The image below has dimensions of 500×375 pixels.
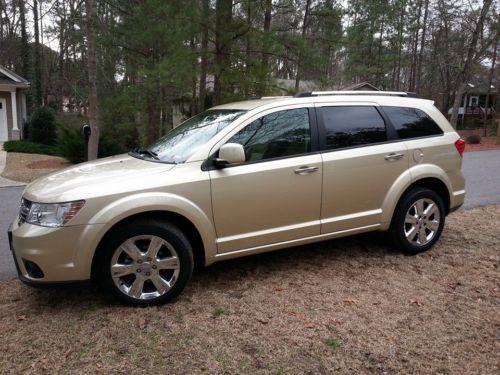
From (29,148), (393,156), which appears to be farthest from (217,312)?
(29,148)

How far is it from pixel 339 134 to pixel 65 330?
10.1 ft

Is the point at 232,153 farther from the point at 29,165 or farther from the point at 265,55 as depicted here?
the point at 29,165

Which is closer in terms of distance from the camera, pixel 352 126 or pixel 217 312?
pixel 217 312

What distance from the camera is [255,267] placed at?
4.68m

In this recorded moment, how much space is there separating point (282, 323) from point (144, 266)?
1.22 m

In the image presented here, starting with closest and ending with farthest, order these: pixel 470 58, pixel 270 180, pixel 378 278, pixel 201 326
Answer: pixel 201 326, pixel 270 180, pixel 378 278, pixel 470 58

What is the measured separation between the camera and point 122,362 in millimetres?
2988

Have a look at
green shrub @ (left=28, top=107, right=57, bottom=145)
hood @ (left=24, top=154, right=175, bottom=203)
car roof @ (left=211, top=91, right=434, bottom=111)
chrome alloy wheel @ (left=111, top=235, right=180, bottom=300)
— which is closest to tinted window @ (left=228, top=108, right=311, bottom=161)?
car roof @ (left=211, top=91, right=434, bottom=111)

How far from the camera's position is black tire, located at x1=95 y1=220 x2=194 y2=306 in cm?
361

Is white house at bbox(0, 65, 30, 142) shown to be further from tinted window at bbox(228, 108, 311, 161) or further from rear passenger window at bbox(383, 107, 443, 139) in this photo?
rear passenger window at bbox(383, 107, 443, 139)

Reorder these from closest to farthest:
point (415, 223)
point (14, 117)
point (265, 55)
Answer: point (415, 223), point (265, 55), point (14, 117)

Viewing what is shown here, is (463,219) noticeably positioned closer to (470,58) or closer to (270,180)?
(270,180)

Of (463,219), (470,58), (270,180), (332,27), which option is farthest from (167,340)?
(470,58)

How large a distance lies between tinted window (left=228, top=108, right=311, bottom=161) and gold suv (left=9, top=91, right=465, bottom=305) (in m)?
0.01
